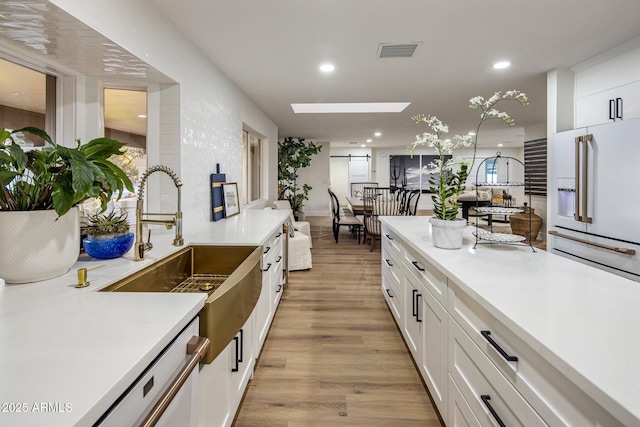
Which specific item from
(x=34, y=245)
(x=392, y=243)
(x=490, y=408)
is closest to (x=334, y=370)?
(x=392, y=243)

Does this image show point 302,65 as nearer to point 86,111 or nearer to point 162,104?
point 162,104

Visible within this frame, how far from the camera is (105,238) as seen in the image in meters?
1.43

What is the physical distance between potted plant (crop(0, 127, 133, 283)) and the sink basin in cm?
25

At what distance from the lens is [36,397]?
541 millimetres

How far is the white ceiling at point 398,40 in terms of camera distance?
6.92 feet

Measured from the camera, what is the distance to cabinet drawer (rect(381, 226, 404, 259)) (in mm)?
2474

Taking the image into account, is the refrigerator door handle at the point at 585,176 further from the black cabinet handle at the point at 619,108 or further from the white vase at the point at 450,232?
the white vase at the point at 450,232

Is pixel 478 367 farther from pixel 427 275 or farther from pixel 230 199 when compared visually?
pixel 230 199

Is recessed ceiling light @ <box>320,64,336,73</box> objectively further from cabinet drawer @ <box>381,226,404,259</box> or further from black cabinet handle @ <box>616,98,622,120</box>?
black cabinet handle @ <box>616,98,622,120</box>

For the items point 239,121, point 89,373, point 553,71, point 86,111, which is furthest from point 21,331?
point 553,71

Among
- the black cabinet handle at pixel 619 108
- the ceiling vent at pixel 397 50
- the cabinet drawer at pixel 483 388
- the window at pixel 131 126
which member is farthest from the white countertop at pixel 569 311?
the black cabinet handle at pixel 619 108

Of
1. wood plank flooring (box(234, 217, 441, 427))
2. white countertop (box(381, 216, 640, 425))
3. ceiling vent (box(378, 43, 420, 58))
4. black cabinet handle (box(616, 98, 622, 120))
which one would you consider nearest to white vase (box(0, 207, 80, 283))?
wood plank flooring (box(234, 217, 441, 427))

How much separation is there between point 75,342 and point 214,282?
108 centimetres

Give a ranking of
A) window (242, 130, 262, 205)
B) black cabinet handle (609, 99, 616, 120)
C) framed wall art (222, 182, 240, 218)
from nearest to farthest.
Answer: black cabinet handle (609, 99, 616, 120)
framed wall art (222, 182, 240, 218)
window (242, 130, 262, 205)
